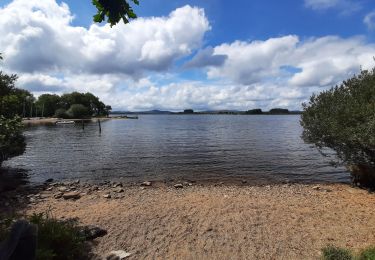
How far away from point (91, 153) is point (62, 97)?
146 metres

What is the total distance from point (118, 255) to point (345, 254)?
20.1 ft

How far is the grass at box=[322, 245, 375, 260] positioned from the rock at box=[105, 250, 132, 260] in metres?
5.42

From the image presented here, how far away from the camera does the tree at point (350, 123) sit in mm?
15680

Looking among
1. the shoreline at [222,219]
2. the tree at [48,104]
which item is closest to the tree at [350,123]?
the shoreline at [222,219]

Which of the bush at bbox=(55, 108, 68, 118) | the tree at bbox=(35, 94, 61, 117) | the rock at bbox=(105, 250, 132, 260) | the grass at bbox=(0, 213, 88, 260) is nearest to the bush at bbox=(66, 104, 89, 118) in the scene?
the bush at bbox=(55, 108, 68, 118)

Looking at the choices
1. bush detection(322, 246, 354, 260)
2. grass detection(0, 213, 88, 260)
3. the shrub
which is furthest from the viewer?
bush detection(322, 246, 354, 260)

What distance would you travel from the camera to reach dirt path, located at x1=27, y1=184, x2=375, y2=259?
9242mm

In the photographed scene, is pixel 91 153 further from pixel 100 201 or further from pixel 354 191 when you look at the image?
pixel 354 191

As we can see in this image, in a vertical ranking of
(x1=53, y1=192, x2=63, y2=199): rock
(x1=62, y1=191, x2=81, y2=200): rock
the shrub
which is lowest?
(x1=53, y1=192, x2=63, y2=199): rock

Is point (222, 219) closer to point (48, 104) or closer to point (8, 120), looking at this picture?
point (8, 120)

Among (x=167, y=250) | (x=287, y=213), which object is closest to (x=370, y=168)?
(x=287, y=213)

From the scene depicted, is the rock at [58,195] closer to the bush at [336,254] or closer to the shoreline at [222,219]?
the shoreline at [222,219]

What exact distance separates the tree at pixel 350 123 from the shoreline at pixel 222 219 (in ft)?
5.65

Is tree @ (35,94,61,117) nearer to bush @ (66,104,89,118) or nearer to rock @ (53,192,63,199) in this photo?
bush @ (66,104,89,118)
